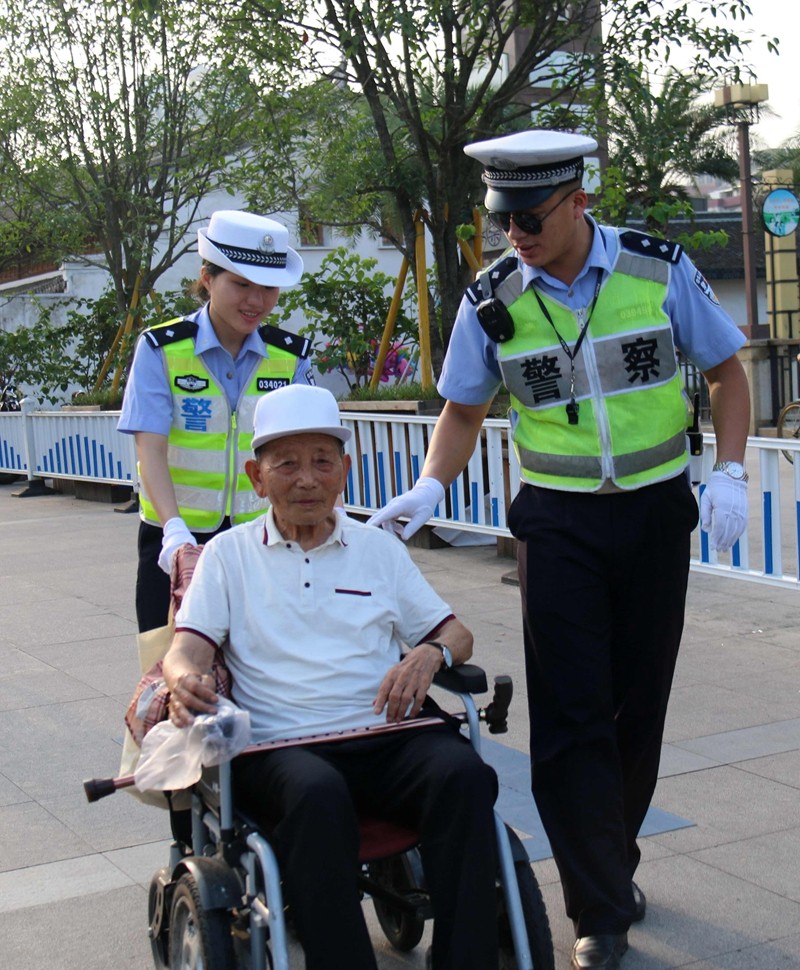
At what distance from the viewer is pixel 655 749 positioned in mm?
3512

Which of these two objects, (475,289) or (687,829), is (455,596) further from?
(475,289)

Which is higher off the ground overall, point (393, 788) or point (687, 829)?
point (393, 788)

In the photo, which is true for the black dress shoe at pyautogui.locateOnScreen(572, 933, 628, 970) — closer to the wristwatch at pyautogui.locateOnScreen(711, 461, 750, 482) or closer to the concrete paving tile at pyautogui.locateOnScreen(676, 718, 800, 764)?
the wristwatch at pyautogui.locateOnScreen(711, 461, 750, 482)

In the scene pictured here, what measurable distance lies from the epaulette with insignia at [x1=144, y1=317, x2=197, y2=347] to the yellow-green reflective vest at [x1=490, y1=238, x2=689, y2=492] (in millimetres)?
1021

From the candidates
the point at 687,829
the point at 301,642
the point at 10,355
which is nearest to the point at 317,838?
the point at 301,642

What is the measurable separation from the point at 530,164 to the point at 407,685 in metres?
1.25

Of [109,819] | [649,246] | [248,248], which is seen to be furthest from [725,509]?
[109,819]

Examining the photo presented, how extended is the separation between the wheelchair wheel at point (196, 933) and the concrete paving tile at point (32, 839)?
132cm

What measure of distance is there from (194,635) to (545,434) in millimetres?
990

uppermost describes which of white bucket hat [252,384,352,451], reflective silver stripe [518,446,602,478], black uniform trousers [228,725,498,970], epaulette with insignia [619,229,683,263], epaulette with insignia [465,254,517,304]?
epaulette with insignia [619,229,683,263]

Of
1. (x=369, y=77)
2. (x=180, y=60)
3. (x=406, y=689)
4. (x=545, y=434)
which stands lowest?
(x=406, y=689)

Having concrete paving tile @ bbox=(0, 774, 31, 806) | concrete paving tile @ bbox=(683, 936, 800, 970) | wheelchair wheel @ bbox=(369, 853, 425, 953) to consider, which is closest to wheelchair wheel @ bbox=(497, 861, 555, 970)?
wheelchair wheel @ bbox=(369, 853, 425, 953)

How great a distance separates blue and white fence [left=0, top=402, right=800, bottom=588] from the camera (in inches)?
281

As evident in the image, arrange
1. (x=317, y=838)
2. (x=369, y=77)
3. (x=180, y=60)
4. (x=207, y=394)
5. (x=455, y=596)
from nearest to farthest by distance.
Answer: (x=317, y=838), (x=207, y=394), (x=455, y=596), (x=369, y=77), (x=180, y=60)
